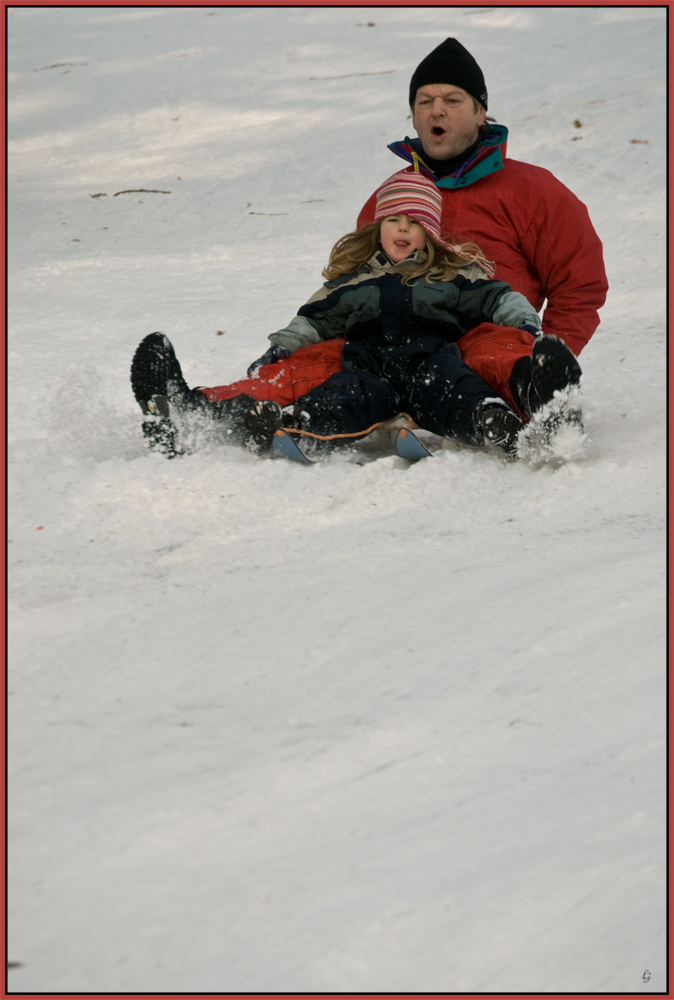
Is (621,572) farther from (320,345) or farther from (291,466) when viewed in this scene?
(320,345)

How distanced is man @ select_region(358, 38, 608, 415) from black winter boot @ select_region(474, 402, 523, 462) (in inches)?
22.3

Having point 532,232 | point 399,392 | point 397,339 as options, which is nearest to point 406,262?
point 397,339

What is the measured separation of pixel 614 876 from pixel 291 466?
4.03ft

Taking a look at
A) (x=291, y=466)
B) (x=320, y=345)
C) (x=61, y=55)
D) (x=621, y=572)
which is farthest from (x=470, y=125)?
(x=61, y=55)

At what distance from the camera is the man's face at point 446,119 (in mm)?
2484

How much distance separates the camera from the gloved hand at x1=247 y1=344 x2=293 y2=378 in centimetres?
222

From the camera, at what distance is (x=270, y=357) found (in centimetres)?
224

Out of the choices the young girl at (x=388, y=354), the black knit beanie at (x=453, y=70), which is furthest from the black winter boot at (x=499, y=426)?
the black knit beanie at (x=453, y=70)

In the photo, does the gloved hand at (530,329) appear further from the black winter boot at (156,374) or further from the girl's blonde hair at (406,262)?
the black winter boot at (156,374)

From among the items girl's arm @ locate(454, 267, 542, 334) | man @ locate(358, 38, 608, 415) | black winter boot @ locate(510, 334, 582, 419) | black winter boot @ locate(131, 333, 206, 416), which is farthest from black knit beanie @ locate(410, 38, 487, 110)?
black winter boot @ locate(131, 333, 206, 416)

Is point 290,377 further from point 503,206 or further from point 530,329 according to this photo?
point 503,206

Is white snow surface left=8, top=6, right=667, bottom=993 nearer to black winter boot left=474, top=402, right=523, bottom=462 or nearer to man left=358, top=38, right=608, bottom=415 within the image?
black winter boot left=474, top=402, right=523, bottom=462

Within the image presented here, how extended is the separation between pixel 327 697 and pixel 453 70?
6.56 feet

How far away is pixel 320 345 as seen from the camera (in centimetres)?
230
